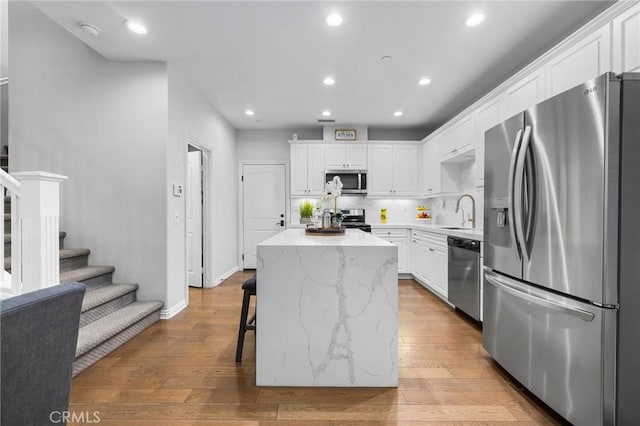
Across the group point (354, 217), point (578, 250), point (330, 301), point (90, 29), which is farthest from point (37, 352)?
point (354, 217)

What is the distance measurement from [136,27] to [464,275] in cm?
389

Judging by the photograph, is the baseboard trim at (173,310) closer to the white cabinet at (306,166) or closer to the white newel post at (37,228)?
the white newel post at (37,228)

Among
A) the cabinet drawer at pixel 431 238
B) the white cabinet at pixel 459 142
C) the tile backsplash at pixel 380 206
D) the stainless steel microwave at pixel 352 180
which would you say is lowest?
the cabinet drawer at pixel 431 238

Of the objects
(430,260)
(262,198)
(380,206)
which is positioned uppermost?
(262,198)

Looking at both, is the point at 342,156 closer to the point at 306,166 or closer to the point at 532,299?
the point at 306,166

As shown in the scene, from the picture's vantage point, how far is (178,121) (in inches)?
137

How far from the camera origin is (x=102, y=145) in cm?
326

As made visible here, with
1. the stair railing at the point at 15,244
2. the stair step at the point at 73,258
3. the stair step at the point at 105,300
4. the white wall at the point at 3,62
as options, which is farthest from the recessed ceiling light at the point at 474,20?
the white wall at the point at 3,62

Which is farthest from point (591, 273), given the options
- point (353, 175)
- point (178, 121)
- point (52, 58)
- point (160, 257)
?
point (52, 58)

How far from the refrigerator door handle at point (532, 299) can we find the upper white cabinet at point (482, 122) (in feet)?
5.17

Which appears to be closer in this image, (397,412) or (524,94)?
(397,412)

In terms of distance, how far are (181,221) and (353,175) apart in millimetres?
3075

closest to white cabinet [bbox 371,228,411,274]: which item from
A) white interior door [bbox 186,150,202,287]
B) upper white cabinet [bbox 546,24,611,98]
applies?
white interior door [bbox 186,150,202,287]

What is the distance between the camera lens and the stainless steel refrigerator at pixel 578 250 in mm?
1396
